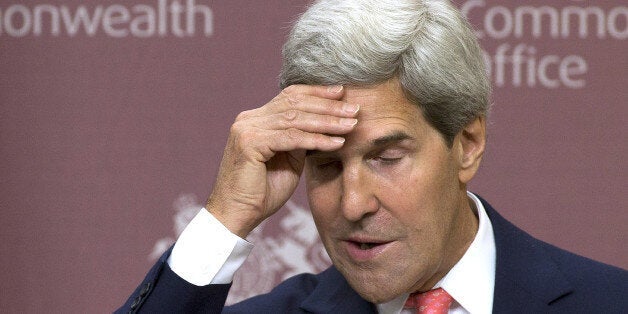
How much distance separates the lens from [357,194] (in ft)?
8.91

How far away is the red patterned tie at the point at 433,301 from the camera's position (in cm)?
288

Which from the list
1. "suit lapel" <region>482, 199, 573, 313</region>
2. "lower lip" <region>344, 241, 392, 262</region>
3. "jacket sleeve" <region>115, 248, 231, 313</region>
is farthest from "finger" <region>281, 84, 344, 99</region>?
"suit lapel" <region>482, 199, 573, 313</region>

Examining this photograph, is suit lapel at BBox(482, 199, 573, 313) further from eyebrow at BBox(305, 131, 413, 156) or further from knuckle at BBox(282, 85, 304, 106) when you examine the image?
knuckle at BBox(282, 85, 304, 106)

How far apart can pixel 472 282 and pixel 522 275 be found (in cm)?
11

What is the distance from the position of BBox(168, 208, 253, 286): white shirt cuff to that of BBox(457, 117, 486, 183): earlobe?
51 cm

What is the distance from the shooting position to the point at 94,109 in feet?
13.2

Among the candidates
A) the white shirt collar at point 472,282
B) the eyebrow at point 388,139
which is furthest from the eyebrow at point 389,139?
the white shirt collar at point 472,282

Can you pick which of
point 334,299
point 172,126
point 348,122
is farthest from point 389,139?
point 172,126

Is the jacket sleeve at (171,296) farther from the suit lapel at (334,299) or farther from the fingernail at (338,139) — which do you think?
the fingernail at (338,139)

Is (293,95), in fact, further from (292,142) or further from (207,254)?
(207,254)

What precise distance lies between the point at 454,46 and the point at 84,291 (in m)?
1.69

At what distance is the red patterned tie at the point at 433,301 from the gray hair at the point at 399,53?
34cm

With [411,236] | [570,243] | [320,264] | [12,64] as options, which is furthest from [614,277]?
[12,64]

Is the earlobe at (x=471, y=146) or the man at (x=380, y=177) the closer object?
the man at (x=380, y=177)
